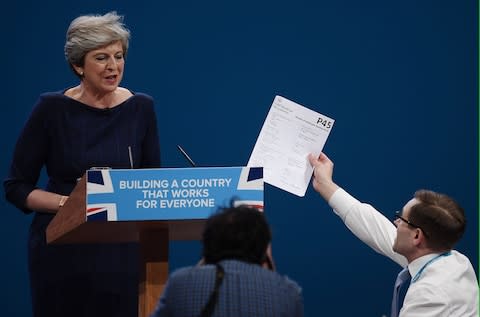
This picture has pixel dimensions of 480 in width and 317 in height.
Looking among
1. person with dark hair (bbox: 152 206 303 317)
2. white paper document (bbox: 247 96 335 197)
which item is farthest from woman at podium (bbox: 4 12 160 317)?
person with dark hair (bbox: 152 206 303 317)

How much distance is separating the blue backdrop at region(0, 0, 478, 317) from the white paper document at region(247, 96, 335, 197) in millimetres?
1305

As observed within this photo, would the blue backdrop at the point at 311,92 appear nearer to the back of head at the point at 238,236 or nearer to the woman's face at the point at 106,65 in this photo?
the woman's face at the point at 106,65

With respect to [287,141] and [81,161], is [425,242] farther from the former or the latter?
[81,161]

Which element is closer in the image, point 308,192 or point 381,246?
point 381,246

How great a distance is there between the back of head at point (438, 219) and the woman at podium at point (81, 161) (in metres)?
0.95

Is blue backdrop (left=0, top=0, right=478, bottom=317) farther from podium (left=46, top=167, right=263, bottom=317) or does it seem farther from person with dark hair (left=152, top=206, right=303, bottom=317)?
person with dark hair (left=152, top=206, right=303, bottom=317)

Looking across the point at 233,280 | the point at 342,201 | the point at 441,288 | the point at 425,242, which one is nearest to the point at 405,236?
the point at 425,242

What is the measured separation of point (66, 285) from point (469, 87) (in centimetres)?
243

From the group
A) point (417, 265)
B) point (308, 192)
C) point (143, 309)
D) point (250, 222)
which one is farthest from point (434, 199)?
point (308, 192)

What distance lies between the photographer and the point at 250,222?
2252 millimetres

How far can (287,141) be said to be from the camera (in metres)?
3.46

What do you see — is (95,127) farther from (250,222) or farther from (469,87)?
(469,87)

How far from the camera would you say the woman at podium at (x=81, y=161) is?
335 cm

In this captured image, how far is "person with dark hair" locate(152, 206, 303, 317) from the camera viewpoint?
7.22 ft
